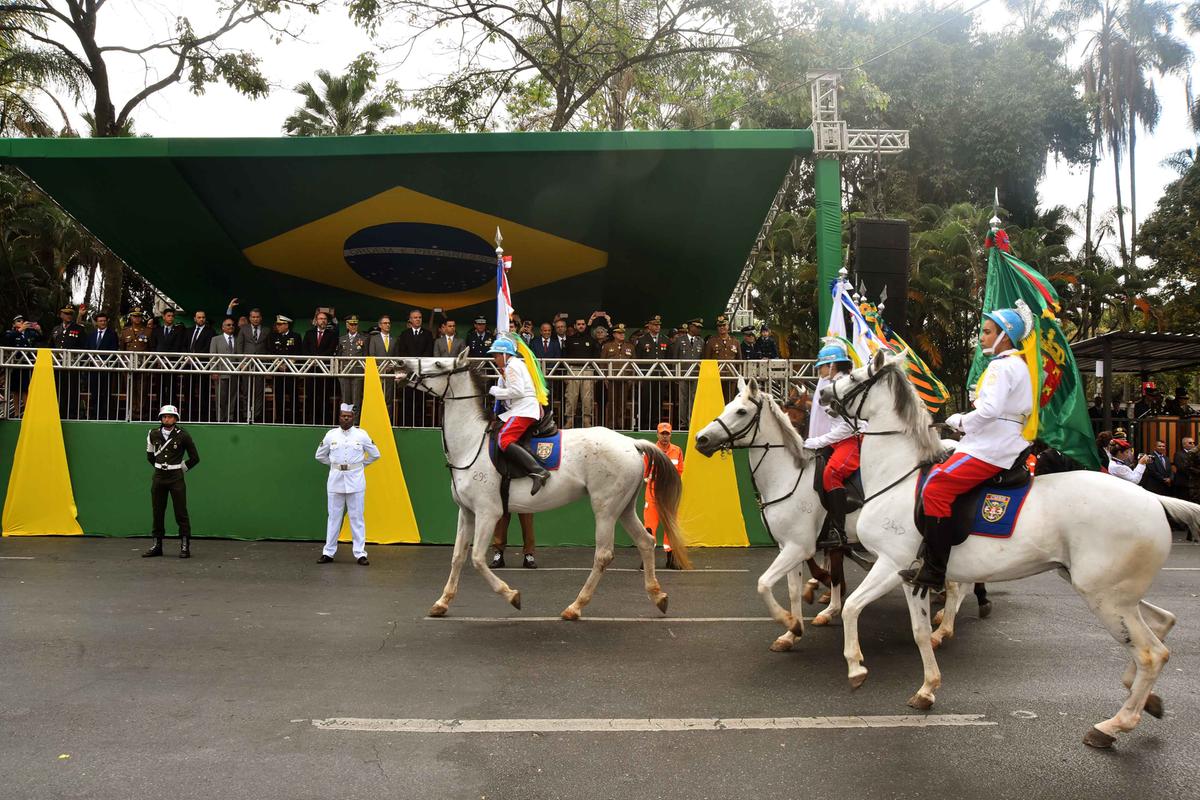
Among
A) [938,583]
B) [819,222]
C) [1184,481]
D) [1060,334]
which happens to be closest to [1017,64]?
[1184,481]

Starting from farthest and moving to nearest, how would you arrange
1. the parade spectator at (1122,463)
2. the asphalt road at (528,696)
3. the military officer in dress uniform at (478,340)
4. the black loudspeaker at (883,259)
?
1. the military officer in dress uniform at (478,340)
2. the parade spectator at (1122,463)
3. the black loudspeaker at (883,259)
4. the asphalt road at (528,696)

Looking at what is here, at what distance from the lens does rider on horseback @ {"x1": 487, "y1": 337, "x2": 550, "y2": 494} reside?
879 cm

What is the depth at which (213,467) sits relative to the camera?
14070mm

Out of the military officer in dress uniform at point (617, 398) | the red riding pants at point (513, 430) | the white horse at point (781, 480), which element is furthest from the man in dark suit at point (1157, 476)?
the red riding pants at point (513, 430)

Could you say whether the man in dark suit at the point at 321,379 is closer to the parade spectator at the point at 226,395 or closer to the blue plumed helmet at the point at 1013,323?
the parade spectator at the point at 226,395

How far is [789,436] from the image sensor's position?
8.13 meters

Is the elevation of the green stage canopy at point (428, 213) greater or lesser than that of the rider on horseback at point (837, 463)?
greater

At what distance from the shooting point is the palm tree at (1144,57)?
40875 mm

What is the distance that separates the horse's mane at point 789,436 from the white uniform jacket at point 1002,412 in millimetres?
2244

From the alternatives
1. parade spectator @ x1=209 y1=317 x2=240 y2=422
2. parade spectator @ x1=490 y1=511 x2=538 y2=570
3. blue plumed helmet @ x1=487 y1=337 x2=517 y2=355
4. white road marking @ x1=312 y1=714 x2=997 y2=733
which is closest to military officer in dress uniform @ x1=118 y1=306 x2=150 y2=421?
parade spectator @ x1=209 y1=317 x2=240 y2=422

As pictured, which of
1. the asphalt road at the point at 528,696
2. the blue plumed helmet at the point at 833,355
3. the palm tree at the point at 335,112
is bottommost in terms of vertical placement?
the asphalt road at the point at 528,696

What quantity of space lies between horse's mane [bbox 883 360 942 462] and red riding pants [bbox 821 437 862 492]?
120 cm

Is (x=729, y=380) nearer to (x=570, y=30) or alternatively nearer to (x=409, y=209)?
(x=409, y=209)

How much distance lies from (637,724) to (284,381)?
10230mm
